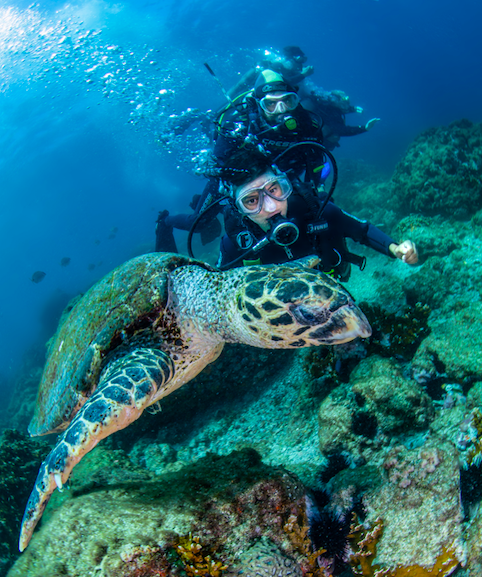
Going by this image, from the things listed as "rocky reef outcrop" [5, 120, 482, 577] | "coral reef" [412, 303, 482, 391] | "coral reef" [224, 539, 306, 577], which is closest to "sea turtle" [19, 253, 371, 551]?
"rocky reef outcrop" [5, 120, 482, 577]

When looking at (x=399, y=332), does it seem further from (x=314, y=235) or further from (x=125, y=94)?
(x=125, y=94)

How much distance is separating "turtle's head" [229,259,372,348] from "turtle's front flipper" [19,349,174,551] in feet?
2.48

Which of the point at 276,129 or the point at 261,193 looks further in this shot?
the point at 276,129

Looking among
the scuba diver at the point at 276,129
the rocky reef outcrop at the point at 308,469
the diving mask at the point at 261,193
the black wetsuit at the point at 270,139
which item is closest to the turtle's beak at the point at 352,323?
the rocky reef outcrop at the point at 308,469

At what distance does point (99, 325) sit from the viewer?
2.54 m

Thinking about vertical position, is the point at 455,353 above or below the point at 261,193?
below

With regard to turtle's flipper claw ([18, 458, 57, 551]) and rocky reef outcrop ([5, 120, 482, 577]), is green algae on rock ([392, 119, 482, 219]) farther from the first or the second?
turtle's flipper claw ([18, 458, 57, 551])

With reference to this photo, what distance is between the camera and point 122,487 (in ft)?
6.12

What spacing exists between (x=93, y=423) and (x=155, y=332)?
824 mm

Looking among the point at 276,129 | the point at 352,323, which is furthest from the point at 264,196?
the point at 276,129

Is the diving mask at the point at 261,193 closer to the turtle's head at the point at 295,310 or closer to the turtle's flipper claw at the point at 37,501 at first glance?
the turtle's head at the point at 295,310

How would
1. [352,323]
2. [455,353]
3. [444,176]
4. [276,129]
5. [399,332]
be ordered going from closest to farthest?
[352,323], [455,353], [399,332], [276,129], [444,176]

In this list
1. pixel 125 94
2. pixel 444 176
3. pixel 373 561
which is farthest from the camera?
pixel 125 94

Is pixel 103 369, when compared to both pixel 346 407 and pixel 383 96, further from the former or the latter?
pixel 383 96
